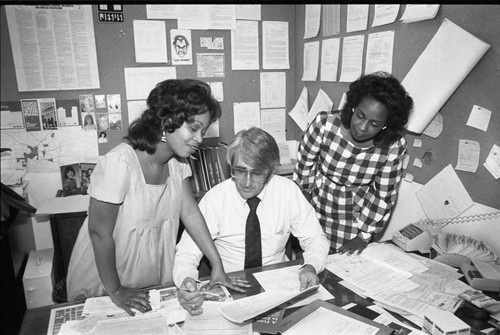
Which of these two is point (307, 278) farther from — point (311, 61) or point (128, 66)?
point (128, 66)

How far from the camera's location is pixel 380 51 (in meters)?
1.95

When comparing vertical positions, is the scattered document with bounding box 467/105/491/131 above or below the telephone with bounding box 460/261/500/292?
above

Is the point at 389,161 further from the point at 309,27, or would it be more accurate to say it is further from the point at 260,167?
the point at 309,27

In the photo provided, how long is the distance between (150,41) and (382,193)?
1.70 meters

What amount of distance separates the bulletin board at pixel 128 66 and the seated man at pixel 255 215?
3.93ft

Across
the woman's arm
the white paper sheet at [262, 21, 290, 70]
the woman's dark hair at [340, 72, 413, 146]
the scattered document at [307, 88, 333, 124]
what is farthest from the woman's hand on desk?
the white paper sheet at [262, 21, 290, 70]

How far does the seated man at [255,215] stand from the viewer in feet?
4.73

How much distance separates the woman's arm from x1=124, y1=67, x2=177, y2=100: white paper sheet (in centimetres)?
146

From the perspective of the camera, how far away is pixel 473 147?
1550 millimetres

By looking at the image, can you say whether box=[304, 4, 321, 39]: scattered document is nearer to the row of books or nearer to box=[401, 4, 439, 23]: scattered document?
box=[401, 4, 439, 23]: scattered document

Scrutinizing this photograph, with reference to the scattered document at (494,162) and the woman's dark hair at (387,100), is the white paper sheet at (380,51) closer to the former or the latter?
the woman's dark hair at (387,100)

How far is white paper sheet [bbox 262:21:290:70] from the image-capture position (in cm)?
267

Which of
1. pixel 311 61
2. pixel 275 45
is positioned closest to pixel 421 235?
pixel 311 61

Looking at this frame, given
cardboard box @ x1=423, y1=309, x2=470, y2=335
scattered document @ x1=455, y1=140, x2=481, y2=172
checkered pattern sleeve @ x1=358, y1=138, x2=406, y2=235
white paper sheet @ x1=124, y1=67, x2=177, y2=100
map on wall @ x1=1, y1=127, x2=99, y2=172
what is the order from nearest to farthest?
cardboard box @ x1=423, y1=309, x2=470, y2=335 → scattered document @ x1=455, y1=140, x2=481, y2=172 → checkered pattern sleeve @ x1=358, y1=138, x2=406, y2=235 → map on wall @ x1=1, y1=127, x2=99, y2=172 → white paper sheet @ x1=124, y1=67, x2=177, y2=100
